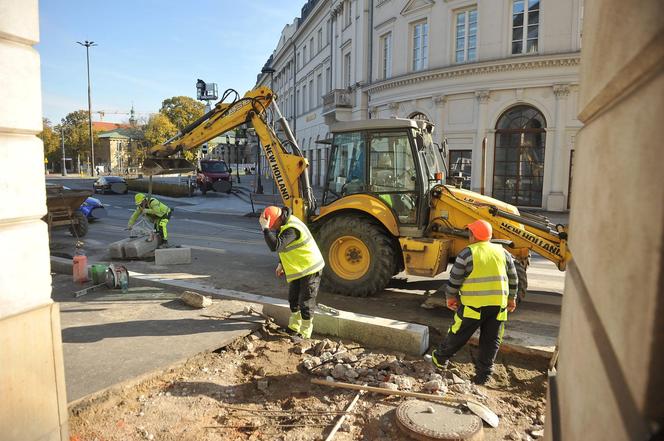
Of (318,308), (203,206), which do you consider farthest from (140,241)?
(203,206)

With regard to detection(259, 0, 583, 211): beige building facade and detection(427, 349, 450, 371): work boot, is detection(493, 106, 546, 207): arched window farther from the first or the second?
detection(427, 349, 450, 371): work boot

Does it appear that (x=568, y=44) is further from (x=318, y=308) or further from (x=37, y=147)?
(x=37, y=147)

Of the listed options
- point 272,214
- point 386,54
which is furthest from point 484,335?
point 386,54

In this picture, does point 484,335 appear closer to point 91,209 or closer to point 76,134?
point 91,209

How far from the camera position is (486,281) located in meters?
4.70

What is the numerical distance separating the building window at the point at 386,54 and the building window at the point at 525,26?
6704 millimetres

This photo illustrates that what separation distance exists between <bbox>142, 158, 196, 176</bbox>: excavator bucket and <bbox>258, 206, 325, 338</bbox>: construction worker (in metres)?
5.48

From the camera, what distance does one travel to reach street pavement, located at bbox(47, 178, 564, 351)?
21.1 ft

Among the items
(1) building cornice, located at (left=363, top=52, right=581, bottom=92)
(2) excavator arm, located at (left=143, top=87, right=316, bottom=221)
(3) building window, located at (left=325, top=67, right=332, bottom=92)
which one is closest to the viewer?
(2) excavator arm, located at (left=143, top=87, right=316, bottom=221)

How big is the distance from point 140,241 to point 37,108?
7862 millimetres

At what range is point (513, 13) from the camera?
62.2ft

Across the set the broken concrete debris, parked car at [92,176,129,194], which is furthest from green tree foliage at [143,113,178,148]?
the broken concrete debris

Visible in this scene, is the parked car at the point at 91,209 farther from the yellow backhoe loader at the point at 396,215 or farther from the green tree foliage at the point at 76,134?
the green tree foliage at the point at 76,134

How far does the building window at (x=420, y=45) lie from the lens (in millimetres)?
21922
